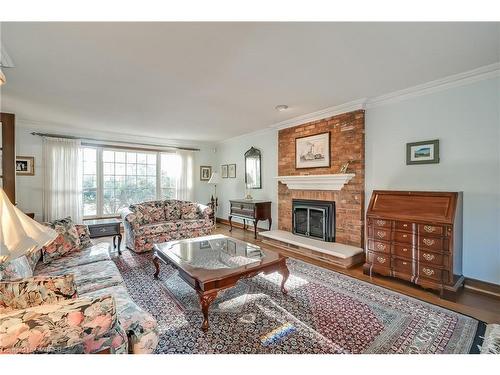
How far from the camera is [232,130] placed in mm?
5445

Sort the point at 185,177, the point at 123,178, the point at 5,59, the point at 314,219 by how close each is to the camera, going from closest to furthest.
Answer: the point at 5,59, the point at 314,219, the point at 123,178, the point at 185,177

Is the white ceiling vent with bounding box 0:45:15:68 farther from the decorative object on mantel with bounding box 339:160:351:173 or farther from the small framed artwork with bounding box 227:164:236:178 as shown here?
the small framed artwork with bounding box 227:164:236:178

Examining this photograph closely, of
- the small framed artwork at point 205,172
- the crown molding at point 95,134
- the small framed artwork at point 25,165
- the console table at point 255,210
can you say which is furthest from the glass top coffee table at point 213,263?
the small framed artwork at point 205,172

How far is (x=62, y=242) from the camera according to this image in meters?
2.57

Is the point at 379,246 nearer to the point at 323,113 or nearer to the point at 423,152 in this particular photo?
the point at 423,152

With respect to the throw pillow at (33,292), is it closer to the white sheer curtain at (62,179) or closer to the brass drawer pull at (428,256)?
the brass drawer pull at (428,256)

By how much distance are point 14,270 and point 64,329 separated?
1.17 metres

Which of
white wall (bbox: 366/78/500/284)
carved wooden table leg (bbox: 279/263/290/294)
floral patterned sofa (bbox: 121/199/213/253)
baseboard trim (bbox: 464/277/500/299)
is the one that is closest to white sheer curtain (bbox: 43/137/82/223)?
floral patterned sofa (bbox: 121/199/213/253)

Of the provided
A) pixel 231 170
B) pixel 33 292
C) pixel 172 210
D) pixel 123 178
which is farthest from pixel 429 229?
pixel 123 178
